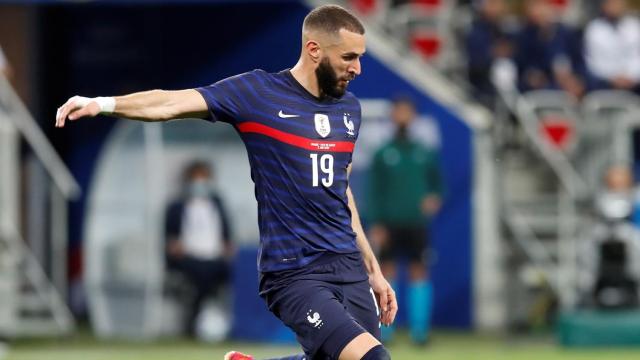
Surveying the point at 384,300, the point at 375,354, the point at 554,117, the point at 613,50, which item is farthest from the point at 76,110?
the point at 613,50

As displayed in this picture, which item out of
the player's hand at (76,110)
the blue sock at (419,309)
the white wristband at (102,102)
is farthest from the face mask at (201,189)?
the player's hand at (76,110)

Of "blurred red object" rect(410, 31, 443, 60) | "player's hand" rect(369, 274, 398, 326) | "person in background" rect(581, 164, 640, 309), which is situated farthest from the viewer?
"blurred red object" rect(410, 31, 443, 60)

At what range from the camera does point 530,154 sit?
58.5ft

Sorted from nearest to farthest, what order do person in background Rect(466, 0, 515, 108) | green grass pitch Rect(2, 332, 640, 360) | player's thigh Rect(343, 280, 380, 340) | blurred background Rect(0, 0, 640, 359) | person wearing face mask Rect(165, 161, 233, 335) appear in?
1. player's thigh Rect(343, 280, 380, 340)
2. green grass pitch Rect(2, 332, 640, 360)
3. blurred background Rect(0, 0, 640, 359)
4. person wearing face mask Rect(165, 161, 233, 335)
5. person in background Rect(466, 0, 515, 108)

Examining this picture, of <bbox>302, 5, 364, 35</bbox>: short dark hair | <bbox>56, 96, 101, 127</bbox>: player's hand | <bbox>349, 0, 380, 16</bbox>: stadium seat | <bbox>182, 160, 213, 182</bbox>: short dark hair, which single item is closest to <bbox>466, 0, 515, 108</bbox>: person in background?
<bbox>349, 0, 380, 16</bbox>: stadium seat

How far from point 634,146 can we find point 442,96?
210cm

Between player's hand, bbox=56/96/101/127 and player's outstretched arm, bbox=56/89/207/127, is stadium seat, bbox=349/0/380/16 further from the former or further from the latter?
player's hand, bbox=56/96/101/127

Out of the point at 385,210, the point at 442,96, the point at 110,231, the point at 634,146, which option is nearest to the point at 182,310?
the point at 110,231

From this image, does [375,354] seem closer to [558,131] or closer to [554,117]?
[554,117]

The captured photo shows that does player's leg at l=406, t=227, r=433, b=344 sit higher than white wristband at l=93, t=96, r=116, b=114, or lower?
lower

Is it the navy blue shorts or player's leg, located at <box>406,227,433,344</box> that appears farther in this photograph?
player's leg, located at <box>406,227,433,344</box>

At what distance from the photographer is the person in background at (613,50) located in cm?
1792

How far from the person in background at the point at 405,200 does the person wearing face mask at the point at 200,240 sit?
1.64 m

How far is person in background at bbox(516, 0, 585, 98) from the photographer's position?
17.8 meters
